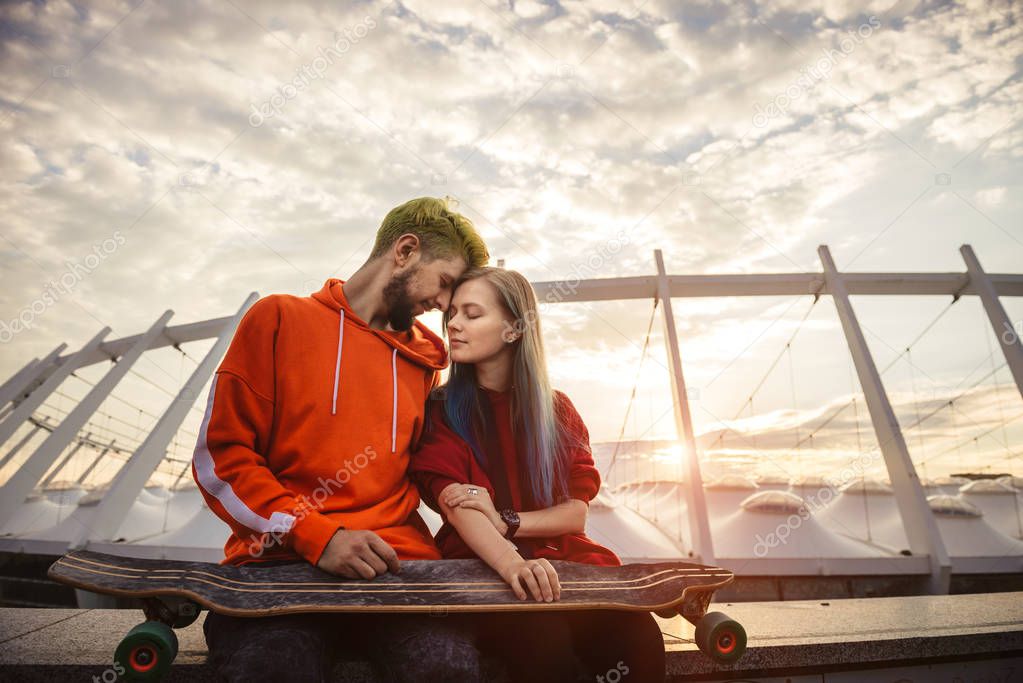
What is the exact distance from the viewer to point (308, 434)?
63.1 inches

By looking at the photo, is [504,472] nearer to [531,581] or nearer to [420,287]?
[531,581]

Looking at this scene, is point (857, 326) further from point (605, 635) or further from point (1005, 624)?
point (605, 635)

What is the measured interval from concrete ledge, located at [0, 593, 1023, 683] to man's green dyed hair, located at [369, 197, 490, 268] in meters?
1.32

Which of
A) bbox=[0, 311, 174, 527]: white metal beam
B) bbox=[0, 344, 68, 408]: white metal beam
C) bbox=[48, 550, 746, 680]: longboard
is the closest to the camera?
bbox=[48, 550, 746, 680]: longboard

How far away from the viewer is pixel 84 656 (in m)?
1.76

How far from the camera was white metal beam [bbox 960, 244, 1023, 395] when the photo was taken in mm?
7629

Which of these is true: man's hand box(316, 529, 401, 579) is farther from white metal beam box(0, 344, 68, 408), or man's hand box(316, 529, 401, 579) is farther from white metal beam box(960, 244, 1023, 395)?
white metal beam box(0, 344, 68, 408)

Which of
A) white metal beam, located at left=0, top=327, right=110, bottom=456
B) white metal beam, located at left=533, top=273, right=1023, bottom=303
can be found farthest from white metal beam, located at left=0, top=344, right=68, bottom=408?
white metal beam, located at left=533, top=273, right=1023, bottom=303

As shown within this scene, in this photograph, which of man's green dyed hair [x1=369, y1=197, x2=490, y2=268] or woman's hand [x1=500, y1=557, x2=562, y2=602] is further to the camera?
man's green dyed hair [x1=369, y1=197, x2=490, y2=268]

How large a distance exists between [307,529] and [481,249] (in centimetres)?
110

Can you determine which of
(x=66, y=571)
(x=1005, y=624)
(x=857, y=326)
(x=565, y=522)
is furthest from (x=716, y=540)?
(x=66, y=571)

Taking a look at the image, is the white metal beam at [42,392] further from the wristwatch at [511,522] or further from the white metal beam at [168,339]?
the wristwatch at [511,522]

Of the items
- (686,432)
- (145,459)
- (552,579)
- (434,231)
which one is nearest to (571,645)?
(552,579)

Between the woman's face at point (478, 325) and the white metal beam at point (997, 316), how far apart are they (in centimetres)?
907
